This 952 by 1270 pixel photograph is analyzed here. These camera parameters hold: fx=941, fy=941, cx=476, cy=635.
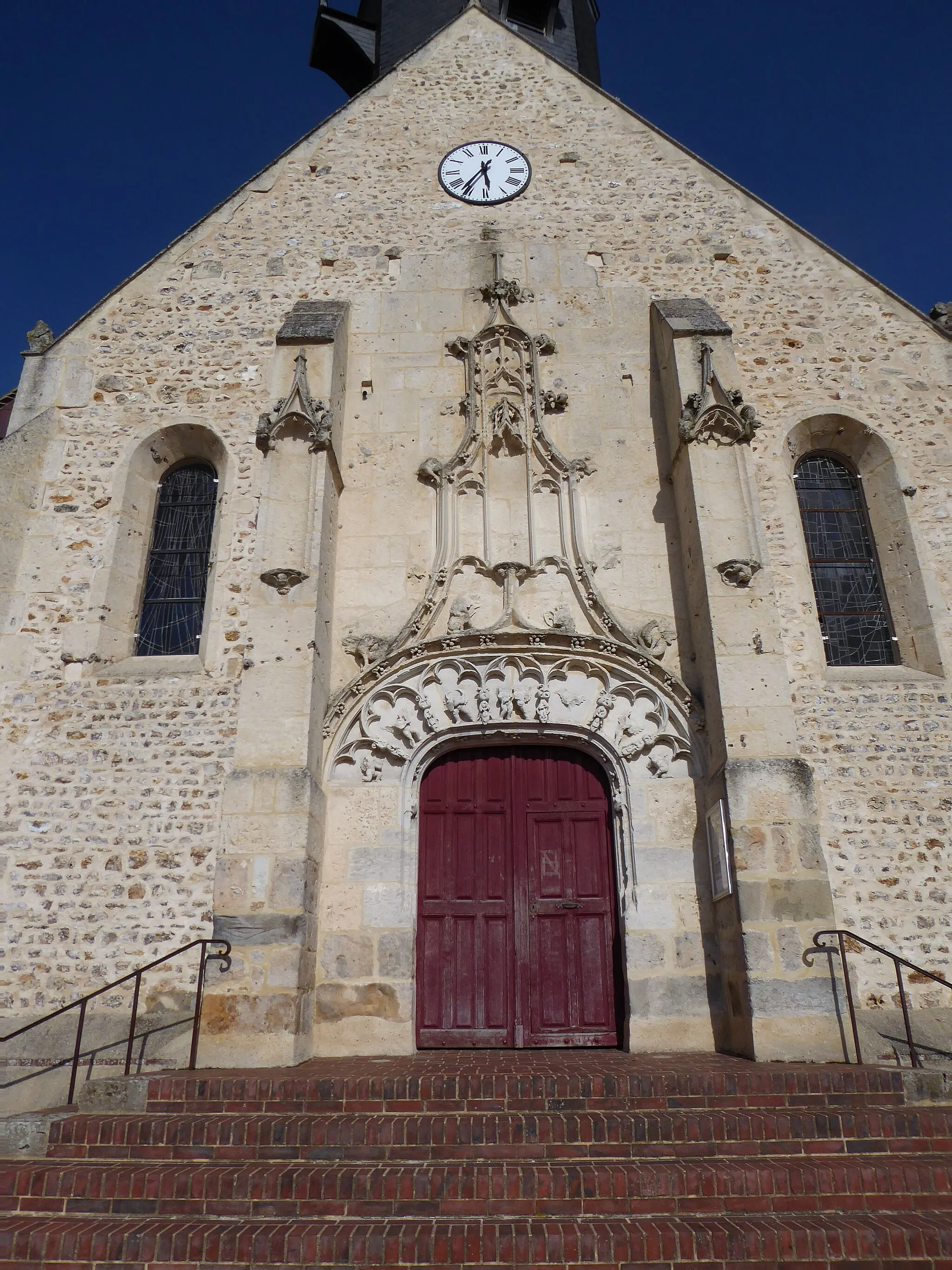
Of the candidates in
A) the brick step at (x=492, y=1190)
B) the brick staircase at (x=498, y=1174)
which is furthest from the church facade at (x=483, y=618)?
the brick step at (x=492, y=1190)

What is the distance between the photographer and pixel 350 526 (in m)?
9.12

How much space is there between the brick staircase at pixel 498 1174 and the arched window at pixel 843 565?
4.11 meters

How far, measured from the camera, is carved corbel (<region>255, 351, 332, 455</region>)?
8641 millimetres

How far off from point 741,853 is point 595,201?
25.1 ft

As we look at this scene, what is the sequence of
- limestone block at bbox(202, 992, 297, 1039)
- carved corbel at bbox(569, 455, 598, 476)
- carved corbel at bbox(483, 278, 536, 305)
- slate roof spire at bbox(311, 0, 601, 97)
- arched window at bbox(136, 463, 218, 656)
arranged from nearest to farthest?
limestone block at bbox(202, 992, 297, 1039) < arched window at bbox(136, 463, 218, 656) < carved corbel at bbox(569, 455, 598, 476) < carved corbel at bbox(483, 278, 536, 305) < slate roof spire at bbox(311, 0, 601, 97)

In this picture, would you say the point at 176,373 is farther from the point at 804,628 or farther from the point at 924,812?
the point at 924,812

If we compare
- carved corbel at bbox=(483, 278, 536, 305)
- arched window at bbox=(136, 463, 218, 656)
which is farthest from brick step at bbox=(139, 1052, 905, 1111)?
carved corbel at bbox=(483, 278, 536, 305)

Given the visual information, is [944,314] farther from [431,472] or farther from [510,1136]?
[510,1136]

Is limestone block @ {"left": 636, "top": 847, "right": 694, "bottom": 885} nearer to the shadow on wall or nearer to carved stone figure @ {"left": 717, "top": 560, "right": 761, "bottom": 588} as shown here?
carved stone figure @ {"left": 717, "top": 560, "right": 761, "bottom": 588}

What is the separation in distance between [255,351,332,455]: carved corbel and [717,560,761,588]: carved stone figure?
3.74 metres

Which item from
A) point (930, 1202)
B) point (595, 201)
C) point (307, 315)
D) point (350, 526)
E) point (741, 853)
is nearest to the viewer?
point (930, 1202)

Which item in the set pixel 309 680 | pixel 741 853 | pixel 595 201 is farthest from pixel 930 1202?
pixel 595 201

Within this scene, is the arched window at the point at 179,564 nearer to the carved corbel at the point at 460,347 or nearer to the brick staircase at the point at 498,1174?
the carved corbel at the point at 460,347

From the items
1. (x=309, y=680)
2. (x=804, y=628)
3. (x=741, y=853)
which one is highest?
(x=804, y=628)
